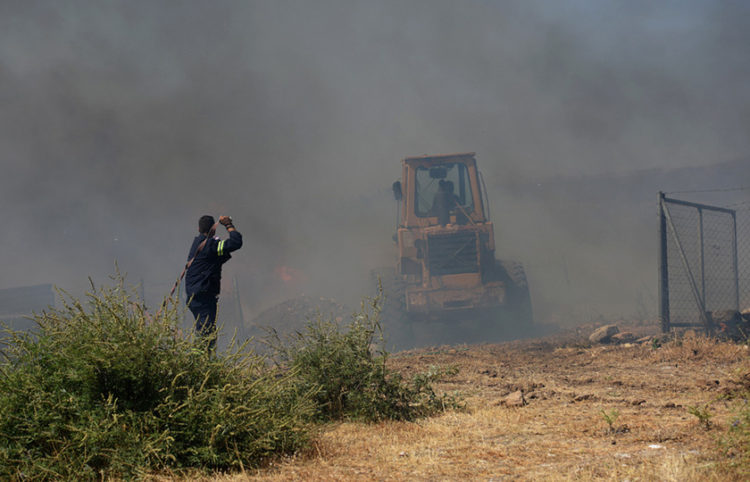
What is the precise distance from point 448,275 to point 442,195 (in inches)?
81.2

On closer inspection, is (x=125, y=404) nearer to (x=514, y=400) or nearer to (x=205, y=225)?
(x=205, y=225)

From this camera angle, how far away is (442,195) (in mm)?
15055

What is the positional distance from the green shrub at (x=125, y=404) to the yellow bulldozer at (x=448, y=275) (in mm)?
10264

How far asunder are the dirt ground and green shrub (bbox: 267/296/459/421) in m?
0.20

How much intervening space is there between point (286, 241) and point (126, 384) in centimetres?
2769

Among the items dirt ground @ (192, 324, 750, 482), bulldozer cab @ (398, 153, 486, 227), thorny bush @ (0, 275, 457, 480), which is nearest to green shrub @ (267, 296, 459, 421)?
dirt ground @ (192, 324, 750, 482)

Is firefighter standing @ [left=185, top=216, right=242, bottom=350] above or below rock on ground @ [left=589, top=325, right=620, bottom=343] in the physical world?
above

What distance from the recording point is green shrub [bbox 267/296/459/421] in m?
5.04

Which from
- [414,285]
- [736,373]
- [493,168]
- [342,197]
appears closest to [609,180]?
[493,168]

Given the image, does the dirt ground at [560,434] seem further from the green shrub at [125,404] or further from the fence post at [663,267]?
the fence post at [663,267]

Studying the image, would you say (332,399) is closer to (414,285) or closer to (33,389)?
(33,389)

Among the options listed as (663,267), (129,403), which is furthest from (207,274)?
(663,267)

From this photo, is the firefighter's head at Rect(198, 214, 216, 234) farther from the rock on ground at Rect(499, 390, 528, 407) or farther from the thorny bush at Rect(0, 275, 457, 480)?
the rock on ground at Rect(499, 390, 528, 407)

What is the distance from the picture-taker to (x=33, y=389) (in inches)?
134
